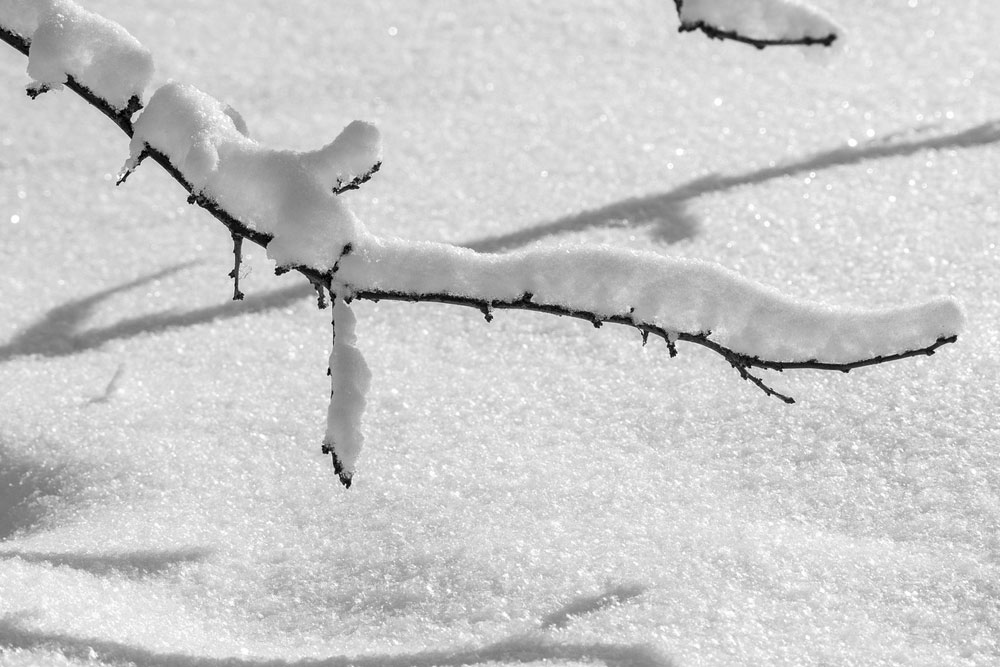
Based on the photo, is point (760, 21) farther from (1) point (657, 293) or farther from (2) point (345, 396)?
(2) point (345, 396)

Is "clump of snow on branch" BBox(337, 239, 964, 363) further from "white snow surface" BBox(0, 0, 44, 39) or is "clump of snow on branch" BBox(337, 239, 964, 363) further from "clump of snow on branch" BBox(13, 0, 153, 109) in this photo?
"white snow surface" BBox(0, 0, 44, 39)

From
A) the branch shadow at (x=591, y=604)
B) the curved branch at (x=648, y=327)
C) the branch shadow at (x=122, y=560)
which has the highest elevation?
the curved branch at (x=648, y=327)

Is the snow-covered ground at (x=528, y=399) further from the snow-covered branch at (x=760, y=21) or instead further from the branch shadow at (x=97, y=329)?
the snow-covered branch at (x=760, y=21)

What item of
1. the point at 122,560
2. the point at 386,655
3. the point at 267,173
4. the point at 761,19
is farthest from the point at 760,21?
the point at 122,560

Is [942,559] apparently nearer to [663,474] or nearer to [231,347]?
[663,474]

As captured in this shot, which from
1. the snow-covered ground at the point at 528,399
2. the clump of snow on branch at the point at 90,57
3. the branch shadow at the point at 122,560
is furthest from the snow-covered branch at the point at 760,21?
the branch shadow at the point at 122,560

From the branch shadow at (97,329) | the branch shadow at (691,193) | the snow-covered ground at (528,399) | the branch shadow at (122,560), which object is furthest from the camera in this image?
the branch shadow at (691,193)
